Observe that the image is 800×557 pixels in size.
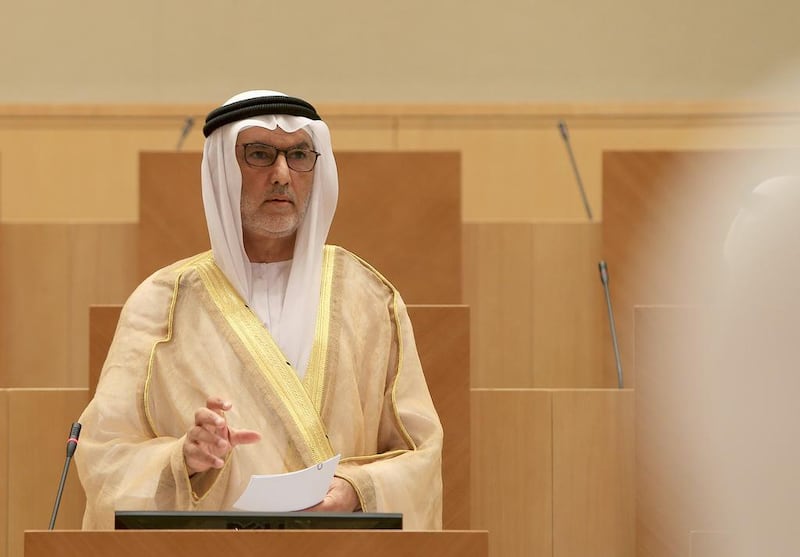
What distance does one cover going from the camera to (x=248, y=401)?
9.04 ft

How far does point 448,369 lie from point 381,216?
0.71 m

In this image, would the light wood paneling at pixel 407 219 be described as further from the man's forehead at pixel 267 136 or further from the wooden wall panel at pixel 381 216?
the man's forehead at pixel 267 136

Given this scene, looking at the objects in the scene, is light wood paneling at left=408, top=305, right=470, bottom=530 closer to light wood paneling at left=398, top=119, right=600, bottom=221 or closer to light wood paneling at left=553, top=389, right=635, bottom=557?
light wood paneling at left=553, top=389, right=635, bottom=557

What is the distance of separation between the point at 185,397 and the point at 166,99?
2.60 m

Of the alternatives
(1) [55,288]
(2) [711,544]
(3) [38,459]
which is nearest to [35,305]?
(1) [55,288]

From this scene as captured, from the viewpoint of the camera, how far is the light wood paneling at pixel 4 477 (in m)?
3.19

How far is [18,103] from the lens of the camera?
511 centimetres

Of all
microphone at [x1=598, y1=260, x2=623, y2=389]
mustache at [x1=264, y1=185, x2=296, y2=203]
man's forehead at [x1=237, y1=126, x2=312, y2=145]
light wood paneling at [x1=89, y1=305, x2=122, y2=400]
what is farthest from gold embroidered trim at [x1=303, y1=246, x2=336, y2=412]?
microphone at [x1=598, y1=260, x2=623, y2=389]

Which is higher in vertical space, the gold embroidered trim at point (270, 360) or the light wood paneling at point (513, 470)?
the gold embroidered trim at point (270, 360)

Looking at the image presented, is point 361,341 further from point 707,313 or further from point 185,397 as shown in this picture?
point 707,313

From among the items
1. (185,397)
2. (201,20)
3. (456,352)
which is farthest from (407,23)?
(185,397)

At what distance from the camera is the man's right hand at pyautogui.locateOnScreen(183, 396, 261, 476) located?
2.43 m

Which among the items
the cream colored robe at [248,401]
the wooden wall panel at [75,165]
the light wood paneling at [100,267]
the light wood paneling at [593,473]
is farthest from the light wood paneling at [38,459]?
the wooden wall panel at [75,165]

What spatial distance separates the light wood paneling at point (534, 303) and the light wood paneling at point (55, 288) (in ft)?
3.09
